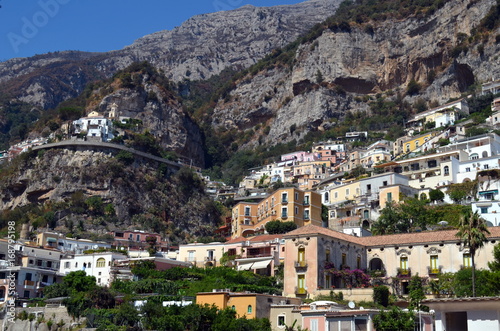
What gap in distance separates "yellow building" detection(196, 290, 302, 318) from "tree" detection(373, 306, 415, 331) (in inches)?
359

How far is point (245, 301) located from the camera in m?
43.7

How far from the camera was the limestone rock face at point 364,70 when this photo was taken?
134 metres

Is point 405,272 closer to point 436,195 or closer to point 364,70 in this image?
point 436,195

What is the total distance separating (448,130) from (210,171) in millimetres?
55890

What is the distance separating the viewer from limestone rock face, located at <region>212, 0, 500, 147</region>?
5276 inches

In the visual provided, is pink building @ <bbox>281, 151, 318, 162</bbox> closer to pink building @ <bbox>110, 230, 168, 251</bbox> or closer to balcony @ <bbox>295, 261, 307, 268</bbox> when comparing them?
pink building @ <bbox>110, 230, 168, 251</bbox>

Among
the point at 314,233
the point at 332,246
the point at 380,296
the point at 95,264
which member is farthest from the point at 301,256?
the point at 95,264

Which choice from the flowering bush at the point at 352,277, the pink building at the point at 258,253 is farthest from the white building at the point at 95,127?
the flowering bush at the point at 352,277

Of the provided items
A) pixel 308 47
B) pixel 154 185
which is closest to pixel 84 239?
pixel 154 185

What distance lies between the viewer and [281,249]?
189 ft

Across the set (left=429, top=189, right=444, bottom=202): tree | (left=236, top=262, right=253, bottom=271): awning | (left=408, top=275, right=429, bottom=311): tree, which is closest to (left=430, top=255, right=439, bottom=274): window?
(left=408, top=275, right=429, bottom=311): tree

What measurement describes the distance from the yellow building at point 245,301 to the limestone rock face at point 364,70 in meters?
95.5

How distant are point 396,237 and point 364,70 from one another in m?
100

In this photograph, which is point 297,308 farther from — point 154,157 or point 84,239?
point 154,157
